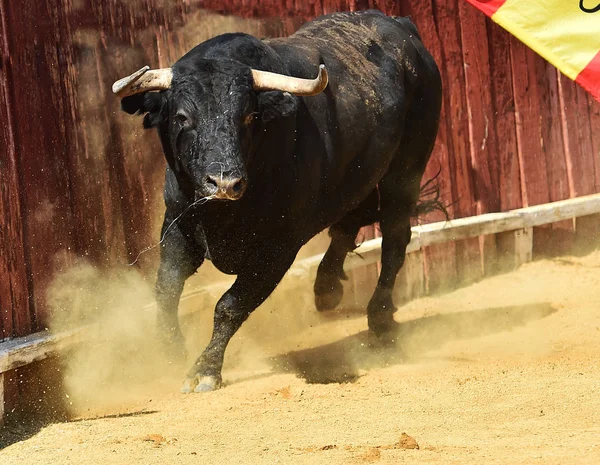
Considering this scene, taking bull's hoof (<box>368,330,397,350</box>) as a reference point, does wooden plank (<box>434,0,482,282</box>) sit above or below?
above

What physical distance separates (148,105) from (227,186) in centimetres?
81

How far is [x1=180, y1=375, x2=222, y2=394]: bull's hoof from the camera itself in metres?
5.33

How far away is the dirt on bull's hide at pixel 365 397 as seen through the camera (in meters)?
4.00

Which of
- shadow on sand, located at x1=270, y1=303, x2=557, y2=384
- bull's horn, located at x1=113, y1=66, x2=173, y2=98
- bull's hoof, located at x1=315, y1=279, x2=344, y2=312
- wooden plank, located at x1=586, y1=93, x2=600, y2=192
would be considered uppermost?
bull's horn, located at x1=113, y1=66, x2=173, y2=98

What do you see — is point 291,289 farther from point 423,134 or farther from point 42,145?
point 42,145

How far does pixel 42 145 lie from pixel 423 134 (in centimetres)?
287

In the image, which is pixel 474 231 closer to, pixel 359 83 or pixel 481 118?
pixel 481 118

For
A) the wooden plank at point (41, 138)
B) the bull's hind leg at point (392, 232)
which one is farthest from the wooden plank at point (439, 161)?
the wooden plank at point (41, 138)

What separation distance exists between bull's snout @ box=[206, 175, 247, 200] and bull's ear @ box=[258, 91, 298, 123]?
66 centimetres

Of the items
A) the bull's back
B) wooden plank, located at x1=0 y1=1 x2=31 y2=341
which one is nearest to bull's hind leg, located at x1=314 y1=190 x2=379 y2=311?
the bull's back

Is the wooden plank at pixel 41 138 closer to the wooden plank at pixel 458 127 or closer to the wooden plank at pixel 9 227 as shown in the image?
the wooden plank at pixel 9 227

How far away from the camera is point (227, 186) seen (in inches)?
192

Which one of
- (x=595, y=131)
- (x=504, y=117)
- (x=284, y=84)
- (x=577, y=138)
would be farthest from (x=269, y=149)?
(x=595, y=131)

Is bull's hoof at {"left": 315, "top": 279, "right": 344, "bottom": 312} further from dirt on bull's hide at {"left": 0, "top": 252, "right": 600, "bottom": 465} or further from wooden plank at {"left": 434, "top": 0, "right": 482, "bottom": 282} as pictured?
wooden plank at {"left": 434, "top": 0, "right": 482, "bottom": 282}
